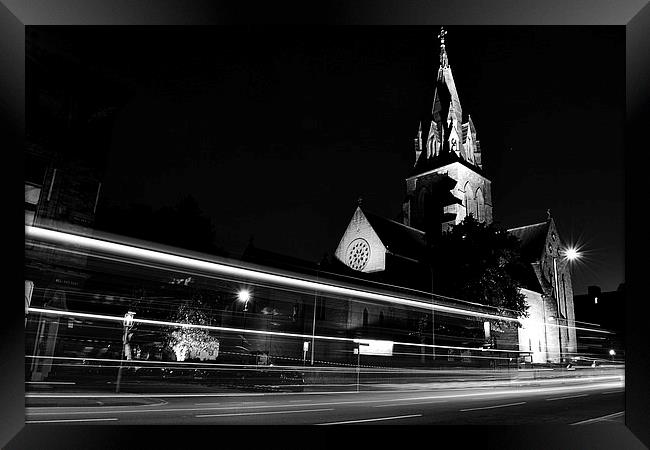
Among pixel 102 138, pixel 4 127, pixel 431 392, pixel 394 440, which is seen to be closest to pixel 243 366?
pixel 431 392

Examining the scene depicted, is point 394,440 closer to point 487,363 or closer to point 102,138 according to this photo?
point 102,138

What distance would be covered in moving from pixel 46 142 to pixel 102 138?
5.06 feet

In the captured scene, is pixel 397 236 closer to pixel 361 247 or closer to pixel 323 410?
pixel 361 247

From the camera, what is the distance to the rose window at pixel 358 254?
2840 cm

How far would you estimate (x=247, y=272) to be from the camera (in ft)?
14.6

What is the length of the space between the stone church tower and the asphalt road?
25.3m

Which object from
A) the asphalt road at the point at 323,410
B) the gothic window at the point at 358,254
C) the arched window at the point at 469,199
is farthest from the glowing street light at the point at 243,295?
the arched window at the point at 469,199

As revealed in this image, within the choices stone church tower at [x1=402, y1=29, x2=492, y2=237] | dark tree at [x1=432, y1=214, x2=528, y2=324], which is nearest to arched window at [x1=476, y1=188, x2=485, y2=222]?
stone church tower at [x1=402, y1=29, x2=492, y2=237]

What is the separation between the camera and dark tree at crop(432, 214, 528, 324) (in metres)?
19.8

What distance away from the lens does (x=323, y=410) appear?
5.36 m

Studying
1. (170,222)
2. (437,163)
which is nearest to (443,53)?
(437,163)

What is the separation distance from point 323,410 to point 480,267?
15878 mm

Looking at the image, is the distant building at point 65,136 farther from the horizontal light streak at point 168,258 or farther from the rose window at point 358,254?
the rose window at point 358,254

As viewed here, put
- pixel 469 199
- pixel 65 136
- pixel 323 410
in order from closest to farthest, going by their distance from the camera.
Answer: pixel 323 410 < pixel 65 136 < pixel 469 199
